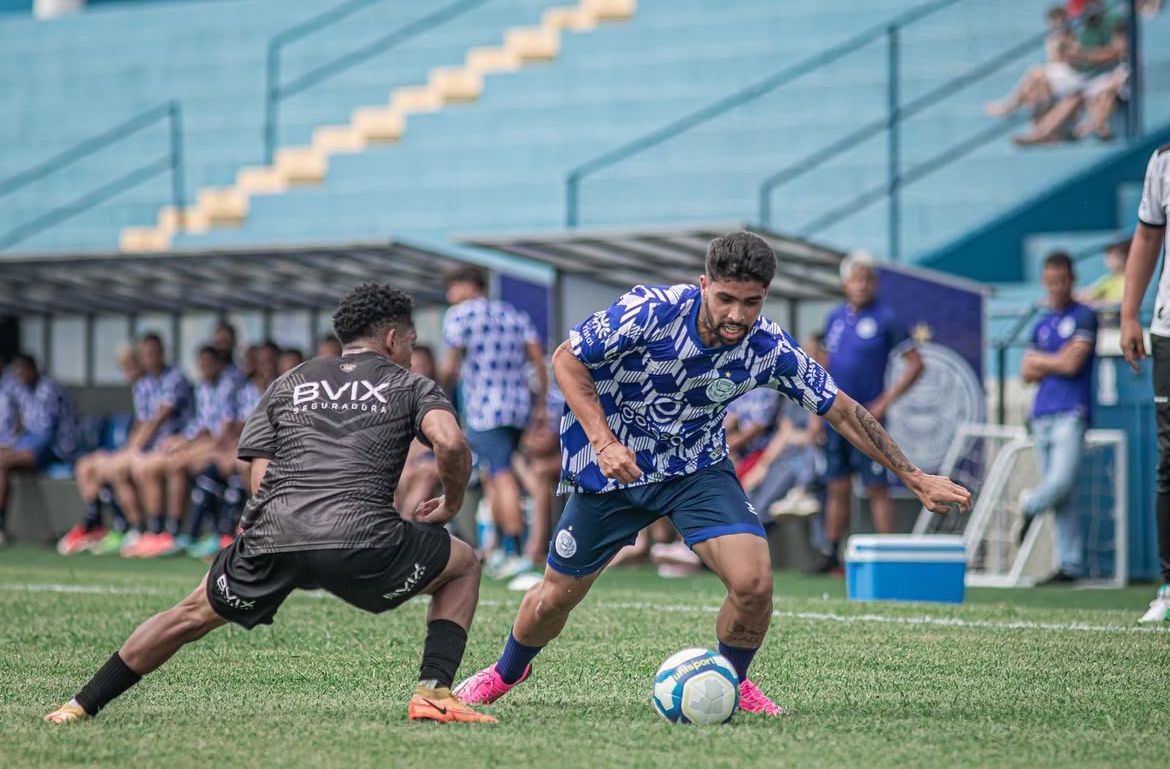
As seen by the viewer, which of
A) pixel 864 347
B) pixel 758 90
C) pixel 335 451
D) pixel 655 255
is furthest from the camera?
pixel 758 90

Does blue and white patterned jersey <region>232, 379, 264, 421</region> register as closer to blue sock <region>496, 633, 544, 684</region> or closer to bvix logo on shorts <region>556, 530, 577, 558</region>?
blue sock <region>496, 633, 544, 684</region>

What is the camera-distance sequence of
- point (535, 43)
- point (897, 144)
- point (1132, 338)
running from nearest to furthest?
1. point (1132, 338)
2. point (897, 144)
3. point (535, 43)

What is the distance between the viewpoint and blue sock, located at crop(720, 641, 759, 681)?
6.07m

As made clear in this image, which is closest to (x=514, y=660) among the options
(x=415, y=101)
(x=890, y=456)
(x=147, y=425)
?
(x=890, y=456)

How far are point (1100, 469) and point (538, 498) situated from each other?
4.24 meters

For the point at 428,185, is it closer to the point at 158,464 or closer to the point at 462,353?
the point at 158,464

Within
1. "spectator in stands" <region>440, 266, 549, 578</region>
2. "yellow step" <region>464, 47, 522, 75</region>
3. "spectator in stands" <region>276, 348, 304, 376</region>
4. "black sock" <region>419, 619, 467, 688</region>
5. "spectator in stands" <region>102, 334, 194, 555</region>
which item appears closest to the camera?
"black sock" <region>419, 619, 467, 688</region>

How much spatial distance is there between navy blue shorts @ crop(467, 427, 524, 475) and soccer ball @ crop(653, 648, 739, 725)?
→ 6.79 metres

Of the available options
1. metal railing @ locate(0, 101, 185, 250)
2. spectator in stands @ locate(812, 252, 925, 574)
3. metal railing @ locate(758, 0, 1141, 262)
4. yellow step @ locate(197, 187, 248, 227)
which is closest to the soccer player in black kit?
spectator in stands @ locate(812, 252, 925, 574)

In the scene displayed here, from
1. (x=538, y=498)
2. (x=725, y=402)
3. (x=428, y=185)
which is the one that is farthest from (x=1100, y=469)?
(x=428, y=185)

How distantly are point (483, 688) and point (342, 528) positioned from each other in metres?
0.98

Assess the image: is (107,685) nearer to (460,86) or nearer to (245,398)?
(245,398)

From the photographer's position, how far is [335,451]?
568cm

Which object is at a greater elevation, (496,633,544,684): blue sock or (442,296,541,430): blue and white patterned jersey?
(442,296,541,430): blue and white patterned jersey
